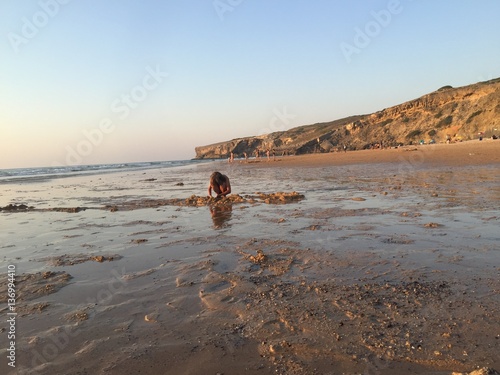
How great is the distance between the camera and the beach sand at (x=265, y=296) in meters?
2.73

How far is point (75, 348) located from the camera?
3047 mm

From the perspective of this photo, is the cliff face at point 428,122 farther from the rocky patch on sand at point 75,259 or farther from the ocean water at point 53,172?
the rocky patch on sand at point 75,259

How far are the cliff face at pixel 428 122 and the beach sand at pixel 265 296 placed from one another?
51.2 metres

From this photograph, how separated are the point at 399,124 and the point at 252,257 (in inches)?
2740

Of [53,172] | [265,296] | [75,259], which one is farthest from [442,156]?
[53,172]

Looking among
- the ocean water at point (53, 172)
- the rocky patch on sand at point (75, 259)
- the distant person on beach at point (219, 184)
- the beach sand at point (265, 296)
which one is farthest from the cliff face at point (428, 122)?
the rocky patch on sand at point (75, 259)

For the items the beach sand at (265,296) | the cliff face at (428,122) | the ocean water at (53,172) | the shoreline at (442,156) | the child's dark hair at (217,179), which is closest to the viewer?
the beach sand at (265,296)

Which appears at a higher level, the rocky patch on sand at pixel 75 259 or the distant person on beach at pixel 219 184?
the distant person on beach at pixel 219 184

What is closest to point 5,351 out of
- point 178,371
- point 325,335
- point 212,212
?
point 178,371

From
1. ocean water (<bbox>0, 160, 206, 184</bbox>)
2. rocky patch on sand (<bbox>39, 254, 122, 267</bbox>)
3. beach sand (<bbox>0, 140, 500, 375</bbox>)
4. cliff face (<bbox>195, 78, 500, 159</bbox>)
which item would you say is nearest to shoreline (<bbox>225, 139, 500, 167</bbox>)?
cliff face (<bbox>195, 78, 500, 159</bbox>)

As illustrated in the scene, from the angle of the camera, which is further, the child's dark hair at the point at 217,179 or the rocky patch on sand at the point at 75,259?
the child's dark hair at the point at 217,179

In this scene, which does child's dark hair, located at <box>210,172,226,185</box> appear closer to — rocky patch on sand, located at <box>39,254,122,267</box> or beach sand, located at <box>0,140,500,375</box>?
beach sand, located at <box>0,140,500,375</box>

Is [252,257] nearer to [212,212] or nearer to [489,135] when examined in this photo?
[212,212]

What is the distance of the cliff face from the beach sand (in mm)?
51202
